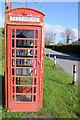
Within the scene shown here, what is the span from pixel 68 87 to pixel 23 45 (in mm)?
3032

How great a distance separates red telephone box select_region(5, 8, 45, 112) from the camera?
4.62 metres

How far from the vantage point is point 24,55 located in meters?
5.12

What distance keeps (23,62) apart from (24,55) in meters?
0.20

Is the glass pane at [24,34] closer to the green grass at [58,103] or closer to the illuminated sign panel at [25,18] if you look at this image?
the illuminated sign panel at [25,18]

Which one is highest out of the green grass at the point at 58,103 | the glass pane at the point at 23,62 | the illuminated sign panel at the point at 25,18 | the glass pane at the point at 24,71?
the illuminated sign panel at the point at 25,18

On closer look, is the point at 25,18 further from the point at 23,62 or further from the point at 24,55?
the point at 23,62

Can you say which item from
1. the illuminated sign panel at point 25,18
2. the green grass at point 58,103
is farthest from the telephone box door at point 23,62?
the green grass at point 58,103

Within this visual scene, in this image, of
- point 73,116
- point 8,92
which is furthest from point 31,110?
point 73,116

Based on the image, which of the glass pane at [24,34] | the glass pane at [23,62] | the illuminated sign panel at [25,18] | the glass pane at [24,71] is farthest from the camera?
the glass pane at [23,62]

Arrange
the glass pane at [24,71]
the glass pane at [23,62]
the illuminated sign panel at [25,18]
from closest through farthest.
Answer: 1. the illuminated sign panel at [25,18]
2. the glass pane at [24,71]
3. the glass pane at [23,62]

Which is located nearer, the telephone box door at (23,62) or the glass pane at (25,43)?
the telephone box door at (23,62)

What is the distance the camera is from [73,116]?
4.69 m

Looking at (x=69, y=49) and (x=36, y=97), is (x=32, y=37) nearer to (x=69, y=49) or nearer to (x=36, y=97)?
(x=36, y=97)

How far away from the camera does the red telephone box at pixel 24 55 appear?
462cm
